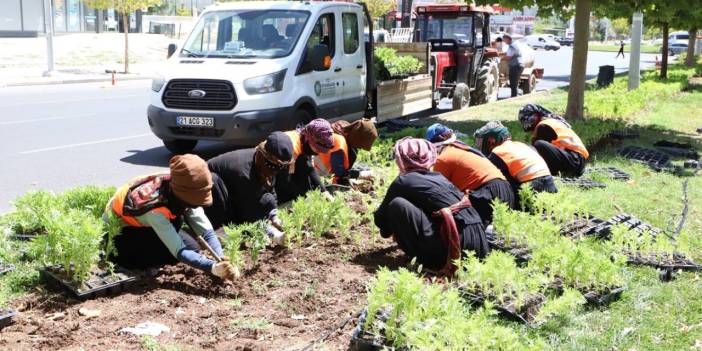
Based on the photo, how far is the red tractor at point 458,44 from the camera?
1744 cm

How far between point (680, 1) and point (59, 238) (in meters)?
11.8

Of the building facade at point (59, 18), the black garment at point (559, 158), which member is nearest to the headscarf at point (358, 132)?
the black garment at point (559, 158)

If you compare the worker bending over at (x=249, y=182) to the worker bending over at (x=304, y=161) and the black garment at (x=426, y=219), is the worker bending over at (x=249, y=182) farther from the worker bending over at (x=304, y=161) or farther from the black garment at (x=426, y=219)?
the black garment at (x=426, y=219)

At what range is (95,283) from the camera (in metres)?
5.02

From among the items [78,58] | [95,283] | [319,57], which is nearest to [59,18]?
[78,58]

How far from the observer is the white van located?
33.1ft

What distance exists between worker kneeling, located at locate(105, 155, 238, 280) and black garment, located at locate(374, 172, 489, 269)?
1275mm

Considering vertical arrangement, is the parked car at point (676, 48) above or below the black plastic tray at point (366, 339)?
above

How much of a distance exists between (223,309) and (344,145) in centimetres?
307

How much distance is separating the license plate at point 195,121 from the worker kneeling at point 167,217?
15.5ft

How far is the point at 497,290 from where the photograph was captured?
4.71 m

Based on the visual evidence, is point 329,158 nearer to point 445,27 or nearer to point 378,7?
point 445,27

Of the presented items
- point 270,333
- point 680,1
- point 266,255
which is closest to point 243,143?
point 266,255

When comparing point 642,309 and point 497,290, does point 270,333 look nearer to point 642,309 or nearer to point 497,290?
point 497,290
